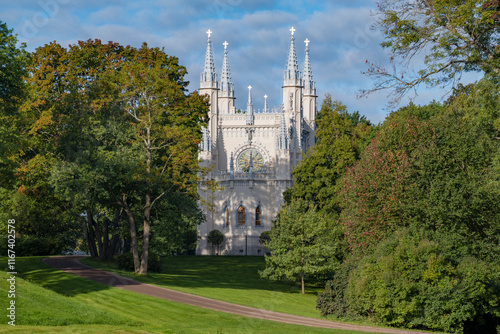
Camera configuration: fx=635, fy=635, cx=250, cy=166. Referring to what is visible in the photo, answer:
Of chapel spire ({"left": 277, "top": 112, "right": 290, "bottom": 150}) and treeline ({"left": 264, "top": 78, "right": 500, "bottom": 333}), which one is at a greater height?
chapel spire ({"left": 277, "top": 112, "right": 290, "bottom": 150})

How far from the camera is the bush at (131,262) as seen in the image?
40.0 m

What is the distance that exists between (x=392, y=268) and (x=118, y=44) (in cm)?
2600

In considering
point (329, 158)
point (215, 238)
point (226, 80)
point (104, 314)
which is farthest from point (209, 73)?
point (104, 314)

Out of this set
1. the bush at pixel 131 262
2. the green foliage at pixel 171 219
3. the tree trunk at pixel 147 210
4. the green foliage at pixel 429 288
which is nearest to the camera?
the green foliage at pixel 429 288

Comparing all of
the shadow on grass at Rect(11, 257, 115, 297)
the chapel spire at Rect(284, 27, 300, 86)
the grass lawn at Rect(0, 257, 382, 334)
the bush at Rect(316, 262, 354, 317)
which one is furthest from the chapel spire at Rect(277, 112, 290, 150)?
the grass lawn at Rect(0, 257, 382, 334)

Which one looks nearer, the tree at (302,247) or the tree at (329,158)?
the tree at (302,247)

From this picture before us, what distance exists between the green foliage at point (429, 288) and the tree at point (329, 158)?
22.8 metres

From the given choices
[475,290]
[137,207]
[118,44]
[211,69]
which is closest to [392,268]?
[475,290]

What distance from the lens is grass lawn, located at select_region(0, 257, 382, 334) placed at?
19.9 meters

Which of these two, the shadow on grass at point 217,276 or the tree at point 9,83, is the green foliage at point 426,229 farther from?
the tree at point 9,83

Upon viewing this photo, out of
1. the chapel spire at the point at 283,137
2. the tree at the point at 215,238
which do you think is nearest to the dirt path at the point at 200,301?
the tree at the point at 215,238

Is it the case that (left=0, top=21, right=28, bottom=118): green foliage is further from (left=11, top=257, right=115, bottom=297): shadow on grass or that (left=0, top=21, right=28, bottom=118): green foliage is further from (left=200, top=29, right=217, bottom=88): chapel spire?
(left=200, top=29, right=217, bottom=88): chapel spire

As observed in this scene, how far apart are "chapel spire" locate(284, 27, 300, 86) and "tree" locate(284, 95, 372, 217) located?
31.8 m

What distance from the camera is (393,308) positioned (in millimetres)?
26625
